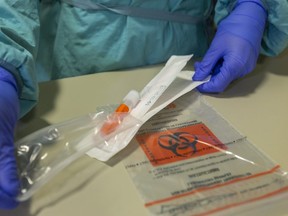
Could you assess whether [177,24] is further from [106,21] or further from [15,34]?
[15,34]

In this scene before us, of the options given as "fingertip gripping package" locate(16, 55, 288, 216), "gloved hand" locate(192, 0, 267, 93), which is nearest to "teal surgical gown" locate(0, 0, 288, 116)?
"gloved hand" locate(192, 0, 267, 93)

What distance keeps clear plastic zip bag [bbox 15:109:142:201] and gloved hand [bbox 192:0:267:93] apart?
19 centimetres

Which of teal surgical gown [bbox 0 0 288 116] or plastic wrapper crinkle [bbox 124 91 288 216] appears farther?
teal surgical gown [bbox 0 0 288 116]

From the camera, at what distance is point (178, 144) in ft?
1.81

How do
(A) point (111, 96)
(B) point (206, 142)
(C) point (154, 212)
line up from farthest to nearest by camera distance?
(A) point (111, 96) → (B) point (206, 142) → (C) point (154, 212)

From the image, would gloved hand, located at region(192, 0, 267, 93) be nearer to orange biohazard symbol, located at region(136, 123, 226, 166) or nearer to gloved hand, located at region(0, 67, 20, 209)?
orange biohazard symbol, located at region(136, 123, 226, 166)

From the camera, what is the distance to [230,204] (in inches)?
17.6

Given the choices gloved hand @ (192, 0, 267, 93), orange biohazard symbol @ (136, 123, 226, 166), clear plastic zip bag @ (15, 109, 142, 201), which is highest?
gloved hand @ (192, 0, 267, 93)

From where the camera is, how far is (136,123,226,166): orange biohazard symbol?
1.74ft

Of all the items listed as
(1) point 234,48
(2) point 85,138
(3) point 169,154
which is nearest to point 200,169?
(3) point 169,154

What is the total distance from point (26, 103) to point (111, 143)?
15 centimetres

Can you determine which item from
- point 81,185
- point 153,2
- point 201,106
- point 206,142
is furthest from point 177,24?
point 81,185

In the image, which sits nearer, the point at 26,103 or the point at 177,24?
the point at 26,103

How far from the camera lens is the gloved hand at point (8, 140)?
405 millimetres
